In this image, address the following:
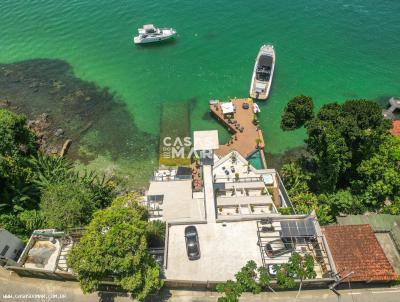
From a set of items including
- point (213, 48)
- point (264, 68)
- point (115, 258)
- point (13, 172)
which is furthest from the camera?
point (213, 48)

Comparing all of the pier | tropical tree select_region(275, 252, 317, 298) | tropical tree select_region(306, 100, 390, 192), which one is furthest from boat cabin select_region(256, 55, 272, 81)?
tropical tree select_region(275, 252, 317, 298)

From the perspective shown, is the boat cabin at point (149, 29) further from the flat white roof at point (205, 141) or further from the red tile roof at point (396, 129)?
the red tile roof at point (396, 129)

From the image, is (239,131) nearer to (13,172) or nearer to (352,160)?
(352,160)

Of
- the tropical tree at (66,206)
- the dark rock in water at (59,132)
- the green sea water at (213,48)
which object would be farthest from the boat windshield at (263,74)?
the tropical tree at (66,206)

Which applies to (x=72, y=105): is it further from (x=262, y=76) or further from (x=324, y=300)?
(x=324, y=300)

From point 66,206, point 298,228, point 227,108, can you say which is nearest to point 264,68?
point 227,108
